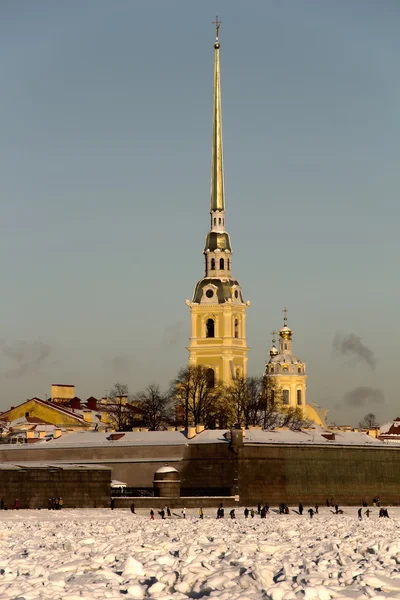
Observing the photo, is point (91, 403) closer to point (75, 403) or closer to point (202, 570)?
point (75, 403)

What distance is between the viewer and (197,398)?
359ft

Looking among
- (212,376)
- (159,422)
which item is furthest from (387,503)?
(212,376)

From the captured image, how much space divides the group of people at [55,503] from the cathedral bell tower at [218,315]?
59.2m

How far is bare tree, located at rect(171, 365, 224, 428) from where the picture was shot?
326ft

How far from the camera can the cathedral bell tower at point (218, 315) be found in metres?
121

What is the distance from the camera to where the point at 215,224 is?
124562 millimetres

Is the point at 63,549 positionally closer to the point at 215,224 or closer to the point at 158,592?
the point at 158,592

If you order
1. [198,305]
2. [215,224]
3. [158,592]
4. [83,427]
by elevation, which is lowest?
[158,592]

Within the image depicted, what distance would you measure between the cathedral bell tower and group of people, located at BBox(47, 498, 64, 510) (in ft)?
194

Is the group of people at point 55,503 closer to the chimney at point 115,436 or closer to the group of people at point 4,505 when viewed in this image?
the group of people at point 4,505

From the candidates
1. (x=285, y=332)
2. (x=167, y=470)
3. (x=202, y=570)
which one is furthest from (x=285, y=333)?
(x=202, y=570)

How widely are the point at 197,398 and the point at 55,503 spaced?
49364 millimetres

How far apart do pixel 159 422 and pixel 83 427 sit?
636 cm

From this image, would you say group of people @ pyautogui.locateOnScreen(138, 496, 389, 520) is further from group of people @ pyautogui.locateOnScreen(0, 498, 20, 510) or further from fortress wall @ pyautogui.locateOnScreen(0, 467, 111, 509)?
group of people @ pyautogui.locateOnScreen(0, 498, 20, 510)
